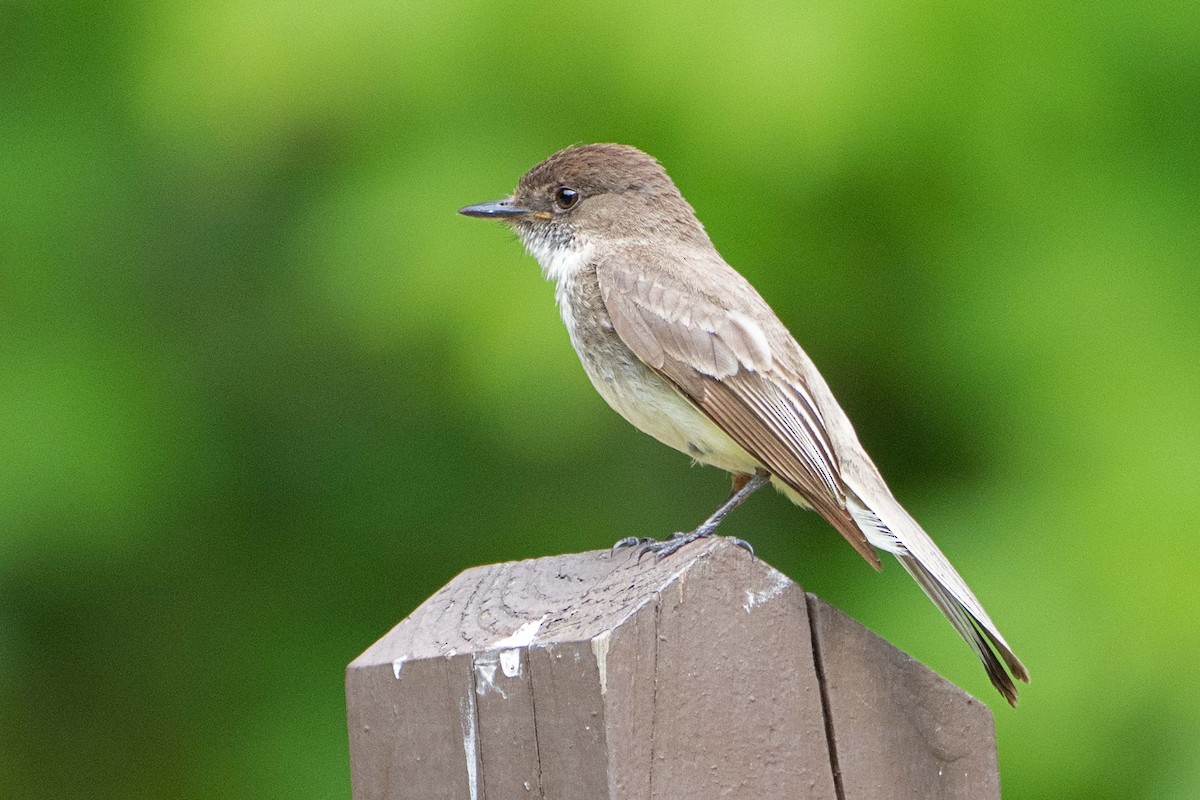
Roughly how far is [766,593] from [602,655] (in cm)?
34

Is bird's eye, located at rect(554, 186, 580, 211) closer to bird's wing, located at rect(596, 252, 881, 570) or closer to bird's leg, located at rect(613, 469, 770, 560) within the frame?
bird's wing, located at rect(596, 252, 881, 570)

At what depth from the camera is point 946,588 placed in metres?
3.01

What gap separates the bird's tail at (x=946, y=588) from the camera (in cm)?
276

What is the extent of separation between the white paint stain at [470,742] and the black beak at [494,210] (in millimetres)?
2182

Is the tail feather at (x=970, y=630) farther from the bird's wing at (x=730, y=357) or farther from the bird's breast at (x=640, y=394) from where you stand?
the bird's breast at (x=640, y=394)

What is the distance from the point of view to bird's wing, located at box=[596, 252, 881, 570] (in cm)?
347

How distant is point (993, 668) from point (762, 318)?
1299 mm

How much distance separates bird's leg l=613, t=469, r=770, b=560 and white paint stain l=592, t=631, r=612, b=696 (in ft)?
1.09

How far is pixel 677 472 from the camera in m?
5.20

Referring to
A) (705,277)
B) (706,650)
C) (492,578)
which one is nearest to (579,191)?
(705,277)

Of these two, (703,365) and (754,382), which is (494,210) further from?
(754,382)

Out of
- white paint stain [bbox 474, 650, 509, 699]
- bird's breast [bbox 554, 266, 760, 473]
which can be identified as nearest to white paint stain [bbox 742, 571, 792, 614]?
white paint stain [bbox 474, 650, 509, 699]

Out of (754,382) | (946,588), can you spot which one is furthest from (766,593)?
(754,382)

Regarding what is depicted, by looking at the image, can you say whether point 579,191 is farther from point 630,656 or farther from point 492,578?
point 630,656
